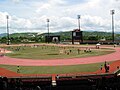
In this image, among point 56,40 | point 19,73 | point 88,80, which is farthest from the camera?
point 56,40

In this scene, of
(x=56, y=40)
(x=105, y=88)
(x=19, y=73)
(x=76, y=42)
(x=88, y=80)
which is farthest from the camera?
(x=56, y=40)

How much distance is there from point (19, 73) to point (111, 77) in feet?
56.1

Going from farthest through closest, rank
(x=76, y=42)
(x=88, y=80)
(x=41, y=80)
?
(x=76, y=42), (x=41, y=80), (x=88, y=80)

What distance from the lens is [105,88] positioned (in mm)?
25828

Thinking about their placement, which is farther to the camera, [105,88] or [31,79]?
[31,79]

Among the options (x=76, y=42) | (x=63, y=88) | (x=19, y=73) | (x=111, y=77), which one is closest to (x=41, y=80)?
(x=63, y=88)

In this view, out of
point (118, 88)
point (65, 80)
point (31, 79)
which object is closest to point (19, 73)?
point (31, 79)

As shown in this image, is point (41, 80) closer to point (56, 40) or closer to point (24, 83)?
point (24, 83)

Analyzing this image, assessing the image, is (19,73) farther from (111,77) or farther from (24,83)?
(111,77)

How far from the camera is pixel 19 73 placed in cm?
4128

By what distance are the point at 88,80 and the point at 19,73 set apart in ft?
52.5

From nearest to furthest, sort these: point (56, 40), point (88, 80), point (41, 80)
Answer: point (88, 80)
point (41, 80)
point (56, 40)

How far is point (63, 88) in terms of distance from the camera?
26.2 meters

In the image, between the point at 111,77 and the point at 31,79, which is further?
the point at 31,79
